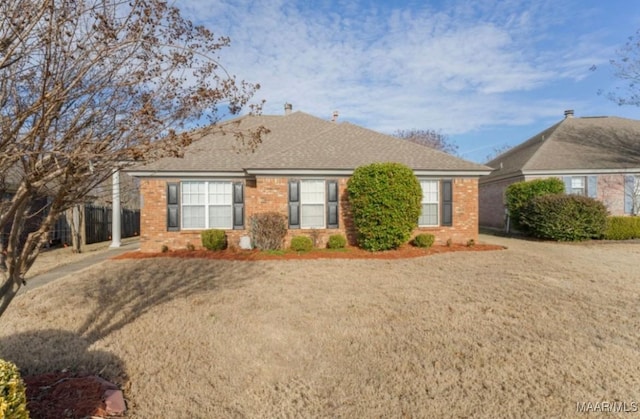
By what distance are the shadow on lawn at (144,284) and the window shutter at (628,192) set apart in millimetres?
18596

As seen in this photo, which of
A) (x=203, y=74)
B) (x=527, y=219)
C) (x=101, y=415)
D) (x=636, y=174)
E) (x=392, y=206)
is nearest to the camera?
(x=101, y=415)

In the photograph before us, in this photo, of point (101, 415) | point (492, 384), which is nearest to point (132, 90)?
point (101, 415)

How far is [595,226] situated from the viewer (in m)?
13.8

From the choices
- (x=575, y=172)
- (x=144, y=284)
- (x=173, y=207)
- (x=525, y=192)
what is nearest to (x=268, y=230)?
(x=173, y=207)

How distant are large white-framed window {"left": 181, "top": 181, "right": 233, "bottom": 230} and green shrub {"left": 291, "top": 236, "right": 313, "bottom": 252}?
2651 mm

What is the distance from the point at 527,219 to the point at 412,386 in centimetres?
1474

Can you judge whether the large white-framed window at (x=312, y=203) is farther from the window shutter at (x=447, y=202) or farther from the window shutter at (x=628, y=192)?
the window shutter at (x=628, y=192)

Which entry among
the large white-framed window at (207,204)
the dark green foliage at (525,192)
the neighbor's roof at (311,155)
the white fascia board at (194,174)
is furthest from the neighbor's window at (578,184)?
the large white-framed window at (207,204)

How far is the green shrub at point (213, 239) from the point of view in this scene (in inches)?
444

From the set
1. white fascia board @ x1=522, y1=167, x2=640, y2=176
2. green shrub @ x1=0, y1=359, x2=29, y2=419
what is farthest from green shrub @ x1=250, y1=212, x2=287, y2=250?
white fascia board @ x1=522, y1=167, x2=640, y2=176

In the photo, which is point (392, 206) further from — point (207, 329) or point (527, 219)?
point (527, 219)

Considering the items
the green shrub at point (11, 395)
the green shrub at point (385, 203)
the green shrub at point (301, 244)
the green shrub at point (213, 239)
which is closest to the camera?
the green shrub at point (11, 395)

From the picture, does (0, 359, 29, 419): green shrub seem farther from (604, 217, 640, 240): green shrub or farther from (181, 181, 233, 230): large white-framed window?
(604, 217, 640, 240): green shrub

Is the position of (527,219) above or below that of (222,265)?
above
